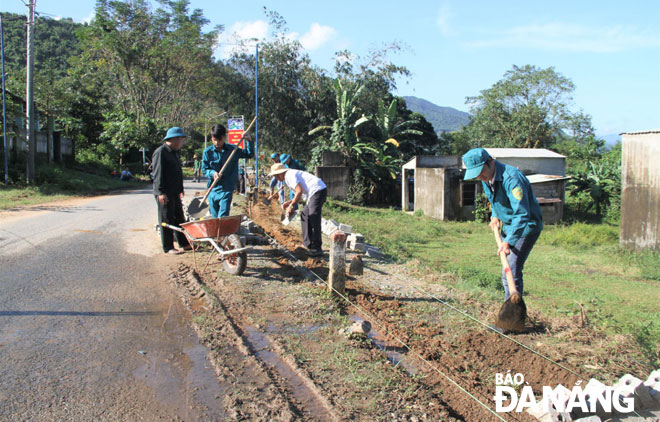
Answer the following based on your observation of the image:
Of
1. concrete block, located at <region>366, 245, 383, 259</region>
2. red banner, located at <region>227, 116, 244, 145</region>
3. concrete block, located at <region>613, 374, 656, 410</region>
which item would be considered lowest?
concrete block, located at <region>613, 374, 656, 410</region>

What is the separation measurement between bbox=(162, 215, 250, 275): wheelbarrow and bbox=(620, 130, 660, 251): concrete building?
9.19m

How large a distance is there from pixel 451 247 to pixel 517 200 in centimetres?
715

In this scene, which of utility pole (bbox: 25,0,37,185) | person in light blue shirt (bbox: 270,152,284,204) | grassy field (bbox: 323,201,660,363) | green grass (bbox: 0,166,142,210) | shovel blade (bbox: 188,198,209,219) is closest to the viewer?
grassy field (bbox: 323,201,660,363)

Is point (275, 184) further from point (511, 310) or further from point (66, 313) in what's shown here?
point (511, 310)

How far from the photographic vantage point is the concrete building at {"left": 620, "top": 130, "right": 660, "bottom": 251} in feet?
36.2

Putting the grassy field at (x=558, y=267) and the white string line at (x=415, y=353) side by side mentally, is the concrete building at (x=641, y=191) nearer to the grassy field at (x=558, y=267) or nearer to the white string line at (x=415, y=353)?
the grassy field at (x=558, y=267)

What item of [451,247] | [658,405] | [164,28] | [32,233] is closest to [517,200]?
[658,405]

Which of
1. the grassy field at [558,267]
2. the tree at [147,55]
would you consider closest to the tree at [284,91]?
the tree at [147,55]

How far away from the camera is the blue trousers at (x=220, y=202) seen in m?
7.39

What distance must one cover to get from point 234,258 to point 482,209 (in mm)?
11707

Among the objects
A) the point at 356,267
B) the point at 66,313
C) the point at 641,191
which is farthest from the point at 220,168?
the point at 641,191

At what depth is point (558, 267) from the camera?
9664 mm

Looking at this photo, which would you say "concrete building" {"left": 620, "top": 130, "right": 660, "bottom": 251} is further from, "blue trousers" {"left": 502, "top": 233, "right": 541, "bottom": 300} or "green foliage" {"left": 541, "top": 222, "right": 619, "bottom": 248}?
"blue trousers" {"left": 502, "top": 233, "right": 541, "bottom": 300}

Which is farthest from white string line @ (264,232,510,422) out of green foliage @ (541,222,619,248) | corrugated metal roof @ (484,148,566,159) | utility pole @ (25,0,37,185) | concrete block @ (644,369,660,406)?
utility pole @ (25,0,37,185)
